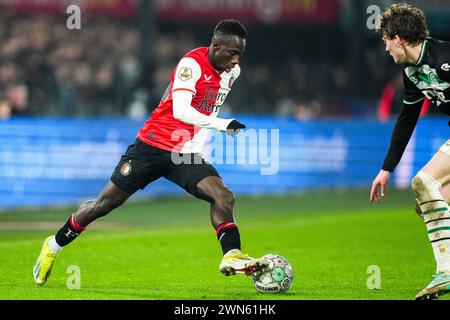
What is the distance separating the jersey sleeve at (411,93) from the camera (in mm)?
8883

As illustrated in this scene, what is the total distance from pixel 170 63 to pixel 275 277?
16.0m

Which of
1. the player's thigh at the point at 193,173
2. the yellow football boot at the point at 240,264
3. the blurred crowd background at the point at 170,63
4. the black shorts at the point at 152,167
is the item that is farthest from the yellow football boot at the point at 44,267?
the blurred crowd background at the point at 170,63

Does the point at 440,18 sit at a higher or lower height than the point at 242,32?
higher

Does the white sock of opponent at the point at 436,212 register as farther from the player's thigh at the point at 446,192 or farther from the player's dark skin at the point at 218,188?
the player's dark skin at the point at 218,188

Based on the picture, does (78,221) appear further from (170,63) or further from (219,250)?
(170,63)

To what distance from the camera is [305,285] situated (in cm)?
985

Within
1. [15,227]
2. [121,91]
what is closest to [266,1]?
[121,91]

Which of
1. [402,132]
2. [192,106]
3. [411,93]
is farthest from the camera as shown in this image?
[192,106]

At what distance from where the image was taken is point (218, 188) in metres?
9.33

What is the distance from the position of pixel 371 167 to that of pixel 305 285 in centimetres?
1114

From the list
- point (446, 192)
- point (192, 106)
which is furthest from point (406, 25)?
point (192, 106)

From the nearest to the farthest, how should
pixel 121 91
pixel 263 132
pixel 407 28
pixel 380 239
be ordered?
1. pixel 407 28
2. pixel 380 239
3. pixel 263 132
4. pixel 121 91
